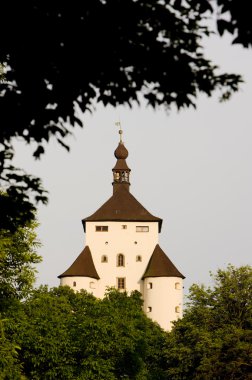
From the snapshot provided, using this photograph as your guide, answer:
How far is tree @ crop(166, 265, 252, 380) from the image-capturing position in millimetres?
48906

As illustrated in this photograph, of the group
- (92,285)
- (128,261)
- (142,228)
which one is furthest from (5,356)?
(142,228)

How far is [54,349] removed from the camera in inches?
1941

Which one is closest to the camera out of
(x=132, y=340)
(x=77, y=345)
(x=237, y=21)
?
(x=237, y=21)

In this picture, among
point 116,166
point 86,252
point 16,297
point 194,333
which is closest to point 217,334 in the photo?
point 194,333

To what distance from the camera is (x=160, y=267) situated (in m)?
110

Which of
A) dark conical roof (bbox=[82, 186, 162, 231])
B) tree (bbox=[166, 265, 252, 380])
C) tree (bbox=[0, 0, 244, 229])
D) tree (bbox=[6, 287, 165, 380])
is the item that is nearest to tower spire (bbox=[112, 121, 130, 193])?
dark conical roof (bbox=[82, 186, 162, 231])

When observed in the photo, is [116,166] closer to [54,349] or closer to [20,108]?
[54,349]

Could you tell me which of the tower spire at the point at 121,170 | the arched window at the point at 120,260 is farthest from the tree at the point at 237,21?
the tower spire at the point at 121,170

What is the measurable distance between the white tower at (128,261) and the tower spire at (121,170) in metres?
2.77

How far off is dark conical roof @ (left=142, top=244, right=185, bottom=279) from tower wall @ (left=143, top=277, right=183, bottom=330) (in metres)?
0.49

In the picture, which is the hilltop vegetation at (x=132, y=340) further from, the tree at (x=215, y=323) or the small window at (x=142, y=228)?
the small window at (x=142, y=228)

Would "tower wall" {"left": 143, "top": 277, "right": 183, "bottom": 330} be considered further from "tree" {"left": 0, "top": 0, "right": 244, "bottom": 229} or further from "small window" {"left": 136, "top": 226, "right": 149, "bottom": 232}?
"tree" {"left": 0, "top": 0, "right": 244, "bottom": 229}

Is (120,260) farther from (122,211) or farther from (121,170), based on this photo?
(121,170)

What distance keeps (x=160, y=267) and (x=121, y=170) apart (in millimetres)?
19183
